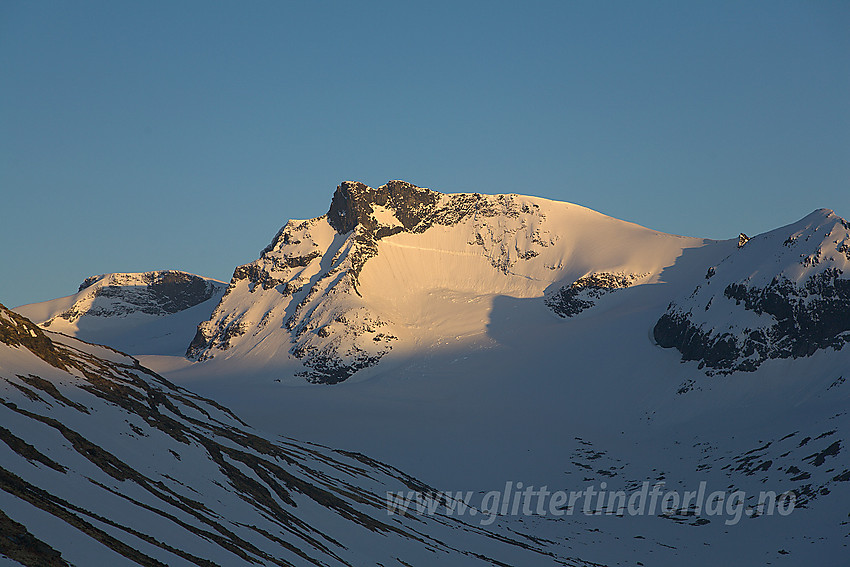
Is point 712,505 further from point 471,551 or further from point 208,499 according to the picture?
point 208,499

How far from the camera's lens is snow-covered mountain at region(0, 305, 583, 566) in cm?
3158

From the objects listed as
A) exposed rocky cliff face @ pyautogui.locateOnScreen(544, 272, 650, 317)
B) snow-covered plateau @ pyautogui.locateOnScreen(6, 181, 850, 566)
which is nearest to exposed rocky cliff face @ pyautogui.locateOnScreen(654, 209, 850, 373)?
snow-covered plateau @ pyautogui.locateOnScreen(6, 181, 850, 566)

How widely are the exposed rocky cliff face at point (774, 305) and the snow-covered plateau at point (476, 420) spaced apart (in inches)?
17.7

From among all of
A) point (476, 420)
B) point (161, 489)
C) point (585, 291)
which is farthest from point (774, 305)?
point (161, 489)

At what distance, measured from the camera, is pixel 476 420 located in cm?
12438

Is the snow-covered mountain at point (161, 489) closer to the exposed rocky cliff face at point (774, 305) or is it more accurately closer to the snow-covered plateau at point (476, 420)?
the snow-covered plateau at point (476, 420)

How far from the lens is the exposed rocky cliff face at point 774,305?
389 ft

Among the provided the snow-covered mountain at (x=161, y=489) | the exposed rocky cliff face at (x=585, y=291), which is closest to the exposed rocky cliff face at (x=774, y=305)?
the exposed rocky cliff face at (x=585, y=291)

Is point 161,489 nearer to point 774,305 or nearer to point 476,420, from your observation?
point 476,420

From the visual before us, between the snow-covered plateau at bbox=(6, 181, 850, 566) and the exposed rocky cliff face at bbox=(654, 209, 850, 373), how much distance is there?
1.47ft

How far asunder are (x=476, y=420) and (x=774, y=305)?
173ft

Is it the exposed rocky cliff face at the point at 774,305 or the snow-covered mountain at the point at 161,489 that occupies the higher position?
the exposed rocky cliff face at the point at 774,305

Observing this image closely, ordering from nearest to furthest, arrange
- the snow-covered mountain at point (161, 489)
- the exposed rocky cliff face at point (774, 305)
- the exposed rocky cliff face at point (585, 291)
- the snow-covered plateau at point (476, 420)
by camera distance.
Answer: the snow-covered mountain at point (161, 489) → the snow-covered plateau at point (476, 420) → the exposed rocky cliff face at point (774, 305) → the exposed rocky cliff face at point (585, 291)

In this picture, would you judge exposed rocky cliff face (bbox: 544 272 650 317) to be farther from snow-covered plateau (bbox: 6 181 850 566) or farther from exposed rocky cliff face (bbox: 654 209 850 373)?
exposed rocky cliff face (bbox: 654 209 850 373)
